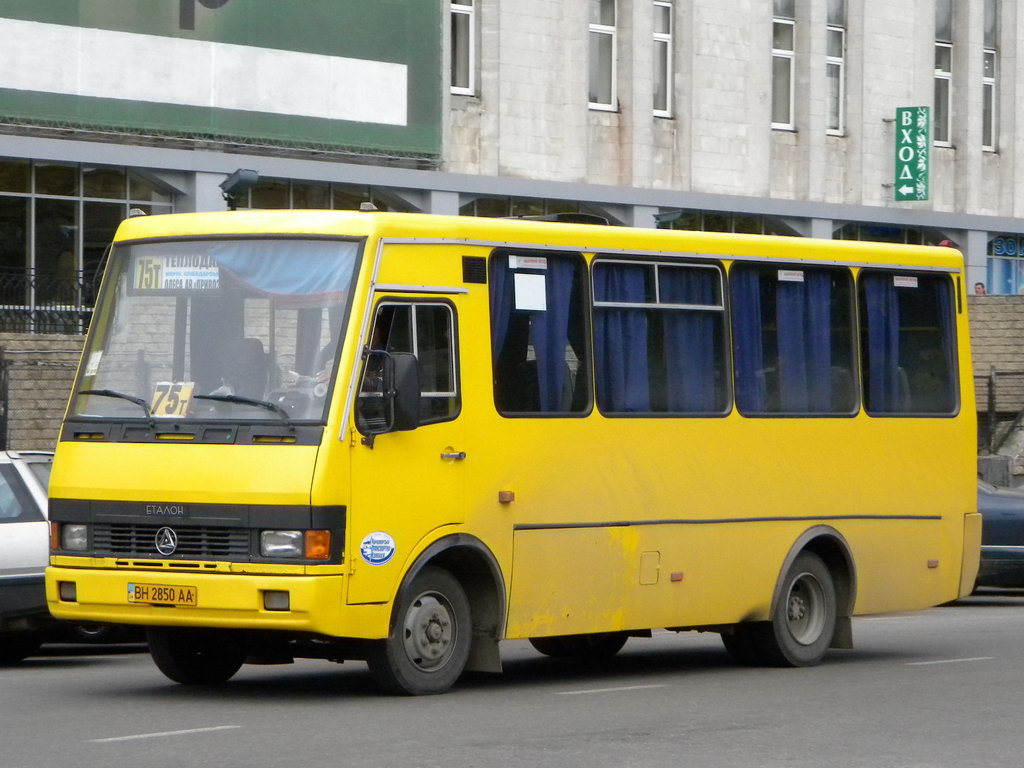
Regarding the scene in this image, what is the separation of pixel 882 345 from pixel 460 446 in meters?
4.31

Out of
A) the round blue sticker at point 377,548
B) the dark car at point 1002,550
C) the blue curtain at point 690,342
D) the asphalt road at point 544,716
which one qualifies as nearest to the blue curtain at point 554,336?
the blue curtain at point 690,342

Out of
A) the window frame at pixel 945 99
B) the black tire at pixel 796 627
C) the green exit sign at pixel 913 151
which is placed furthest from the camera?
the window frame at pixel 945 99

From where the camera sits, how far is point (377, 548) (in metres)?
11.0

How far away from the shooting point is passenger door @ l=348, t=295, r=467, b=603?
10.9m

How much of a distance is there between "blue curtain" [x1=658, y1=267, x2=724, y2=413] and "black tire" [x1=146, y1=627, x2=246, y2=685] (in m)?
3.15

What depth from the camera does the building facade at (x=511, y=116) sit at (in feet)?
92.8

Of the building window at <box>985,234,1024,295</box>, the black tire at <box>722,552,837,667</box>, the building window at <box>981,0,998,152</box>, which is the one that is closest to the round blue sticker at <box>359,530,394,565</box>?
the black tire at <box>722,552,837,667</box>

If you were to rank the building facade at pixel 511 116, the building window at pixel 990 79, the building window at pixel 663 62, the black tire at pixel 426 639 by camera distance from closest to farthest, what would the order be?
the black tire at pixel 426 639 → the building facade at pixel 511 116 → the building window at pixel 663 62 → the building window at pixel 990 79

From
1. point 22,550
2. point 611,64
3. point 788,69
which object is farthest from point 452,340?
point 788,69

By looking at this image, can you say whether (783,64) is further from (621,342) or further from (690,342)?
(621,342)

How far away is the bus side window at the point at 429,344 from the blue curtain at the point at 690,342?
6.46 ft

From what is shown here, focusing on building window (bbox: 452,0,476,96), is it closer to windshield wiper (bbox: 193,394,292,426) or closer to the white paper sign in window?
the white paper sign in window

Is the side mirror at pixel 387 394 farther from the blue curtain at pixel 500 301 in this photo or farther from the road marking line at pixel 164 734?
the road marking line at pixel 164 734

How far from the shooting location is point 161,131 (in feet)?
94.9
